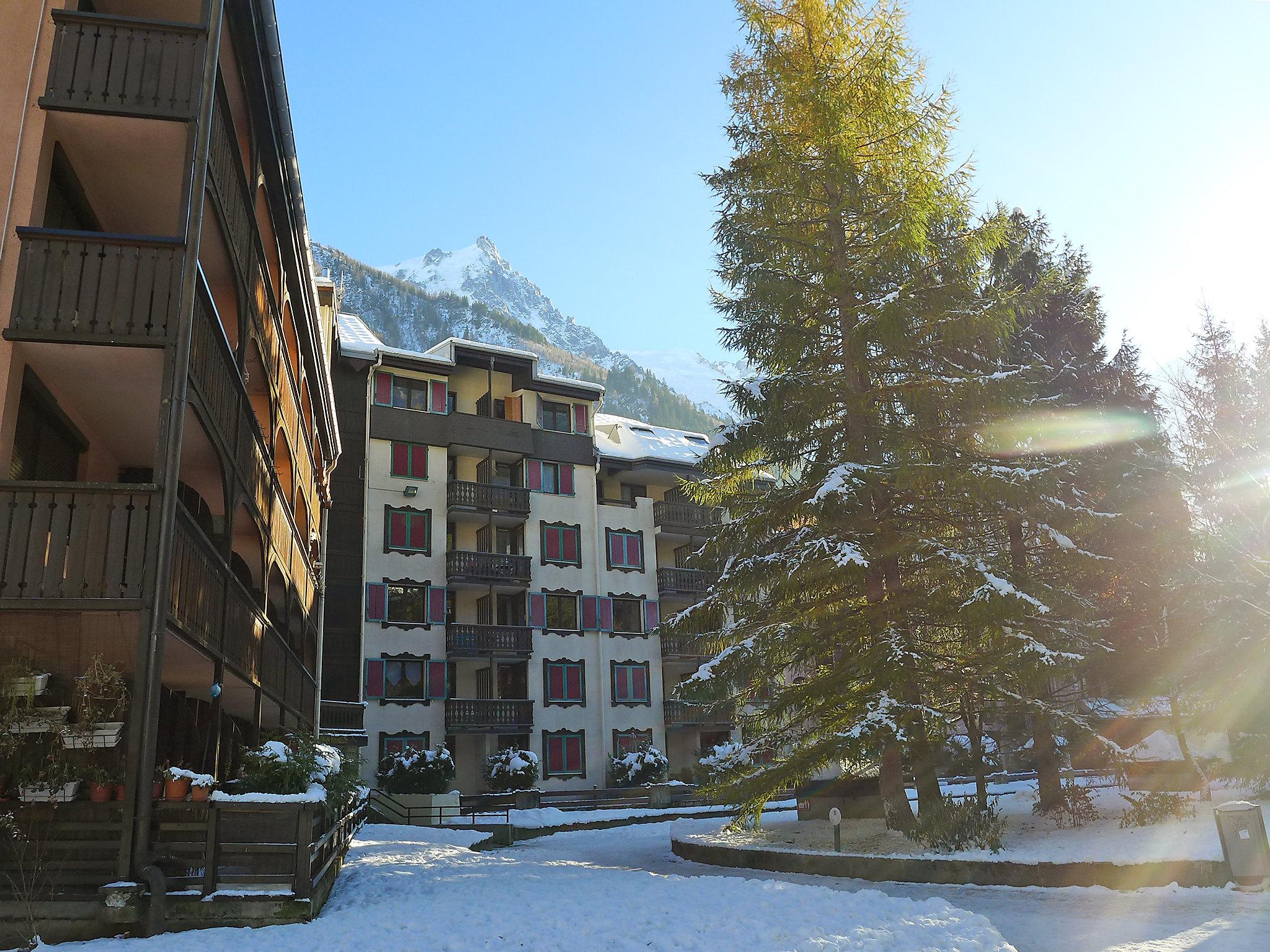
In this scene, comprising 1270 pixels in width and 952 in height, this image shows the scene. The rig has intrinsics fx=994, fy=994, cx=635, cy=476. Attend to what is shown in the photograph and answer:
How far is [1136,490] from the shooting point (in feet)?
68.5

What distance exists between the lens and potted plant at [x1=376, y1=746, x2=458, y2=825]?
30.9m

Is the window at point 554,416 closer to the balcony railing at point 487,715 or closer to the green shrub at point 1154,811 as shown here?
the balcony railing at point 487,715

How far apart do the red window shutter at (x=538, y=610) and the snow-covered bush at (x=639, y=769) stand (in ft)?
20.5

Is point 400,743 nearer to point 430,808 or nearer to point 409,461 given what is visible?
point 430,808

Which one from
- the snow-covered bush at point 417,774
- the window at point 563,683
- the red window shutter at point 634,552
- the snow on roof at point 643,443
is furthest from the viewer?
the snow on roof at point 643,443

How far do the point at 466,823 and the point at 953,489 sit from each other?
1874cm

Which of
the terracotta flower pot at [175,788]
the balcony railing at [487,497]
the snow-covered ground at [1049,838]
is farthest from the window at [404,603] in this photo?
the terracotta flower pot at [175,788]

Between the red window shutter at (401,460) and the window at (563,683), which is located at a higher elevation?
the red window shutter at (401,460)

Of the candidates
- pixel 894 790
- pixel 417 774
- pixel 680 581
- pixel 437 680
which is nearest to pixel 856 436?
pixel 894 790

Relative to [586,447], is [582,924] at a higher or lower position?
lower

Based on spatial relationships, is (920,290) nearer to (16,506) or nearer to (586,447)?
(16,506)

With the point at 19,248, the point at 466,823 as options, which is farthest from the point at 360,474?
the point at 19,248

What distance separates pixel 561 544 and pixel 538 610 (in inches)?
123

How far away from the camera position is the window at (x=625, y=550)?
43.7m
